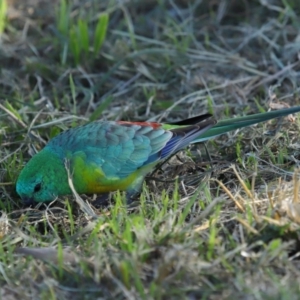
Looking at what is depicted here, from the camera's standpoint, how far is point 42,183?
161 inches

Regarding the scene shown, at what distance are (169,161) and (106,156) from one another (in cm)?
58

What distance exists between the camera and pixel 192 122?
14.6 feet

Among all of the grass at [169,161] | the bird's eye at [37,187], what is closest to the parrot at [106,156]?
the bird's eye at [37,187]

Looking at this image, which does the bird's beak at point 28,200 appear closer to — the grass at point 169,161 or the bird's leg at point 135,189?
the grass at point 169,161

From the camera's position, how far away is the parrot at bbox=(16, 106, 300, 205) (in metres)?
4.10

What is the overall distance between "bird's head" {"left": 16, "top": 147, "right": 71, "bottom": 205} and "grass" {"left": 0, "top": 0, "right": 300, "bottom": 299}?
0.09 metres

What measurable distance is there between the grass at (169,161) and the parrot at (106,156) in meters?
0.12

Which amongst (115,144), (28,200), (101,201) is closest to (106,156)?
(115,144)

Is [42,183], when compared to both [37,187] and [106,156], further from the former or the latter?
[106,156]

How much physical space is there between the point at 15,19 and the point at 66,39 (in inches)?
43.4

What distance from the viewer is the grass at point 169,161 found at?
3115mm

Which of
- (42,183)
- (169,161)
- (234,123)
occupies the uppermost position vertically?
(42,183)

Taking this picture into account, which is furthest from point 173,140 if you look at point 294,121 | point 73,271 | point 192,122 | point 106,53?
point 106,53

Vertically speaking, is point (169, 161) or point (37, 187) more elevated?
point (37, 187)
